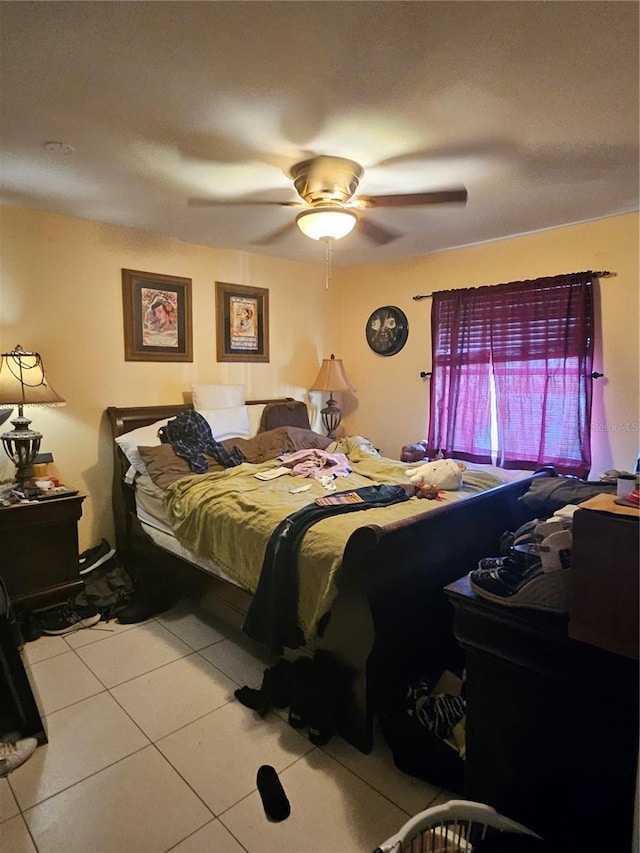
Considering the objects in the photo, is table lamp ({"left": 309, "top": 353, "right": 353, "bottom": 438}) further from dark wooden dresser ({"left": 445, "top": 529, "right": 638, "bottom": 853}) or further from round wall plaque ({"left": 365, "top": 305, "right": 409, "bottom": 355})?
dark wooden dresser ({"left": 445, "top": 529, "right": 638, "bottom": 853})

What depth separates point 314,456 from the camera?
3.45 m

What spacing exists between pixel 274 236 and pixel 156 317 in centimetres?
111

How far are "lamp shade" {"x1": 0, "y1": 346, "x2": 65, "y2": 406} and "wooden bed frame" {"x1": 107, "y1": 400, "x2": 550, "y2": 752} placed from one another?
Result: 5.42ft

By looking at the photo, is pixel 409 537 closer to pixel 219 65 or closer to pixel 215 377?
pixel 219 65

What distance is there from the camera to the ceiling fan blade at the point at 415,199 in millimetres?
2160

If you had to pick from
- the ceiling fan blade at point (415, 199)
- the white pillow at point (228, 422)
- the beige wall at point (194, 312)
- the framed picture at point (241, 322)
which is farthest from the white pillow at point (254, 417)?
the ceiling fan blade at point (415, 199)

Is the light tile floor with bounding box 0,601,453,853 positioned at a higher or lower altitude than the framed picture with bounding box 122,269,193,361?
lower

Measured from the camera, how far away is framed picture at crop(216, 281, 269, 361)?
13.5 feet

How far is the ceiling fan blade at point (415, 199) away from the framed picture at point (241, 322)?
199 centimetres

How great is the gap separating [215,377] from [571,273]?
2.82 metres

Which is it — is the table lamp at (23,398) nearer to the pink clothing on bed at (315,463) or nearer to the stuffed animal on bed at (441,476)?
the pink clothing on bed at (315,463)

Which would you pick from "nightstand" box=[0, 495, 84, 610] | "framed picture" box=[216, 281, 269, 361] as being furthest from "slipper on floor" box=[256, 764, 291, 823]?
"framed picture" box=[216, 281, 269, 361]

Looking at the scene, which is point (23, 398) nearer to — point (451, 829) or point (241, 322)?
point (241, 322)

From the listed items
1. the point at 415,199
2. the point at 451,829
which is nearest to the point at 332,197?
the point at 415,199
